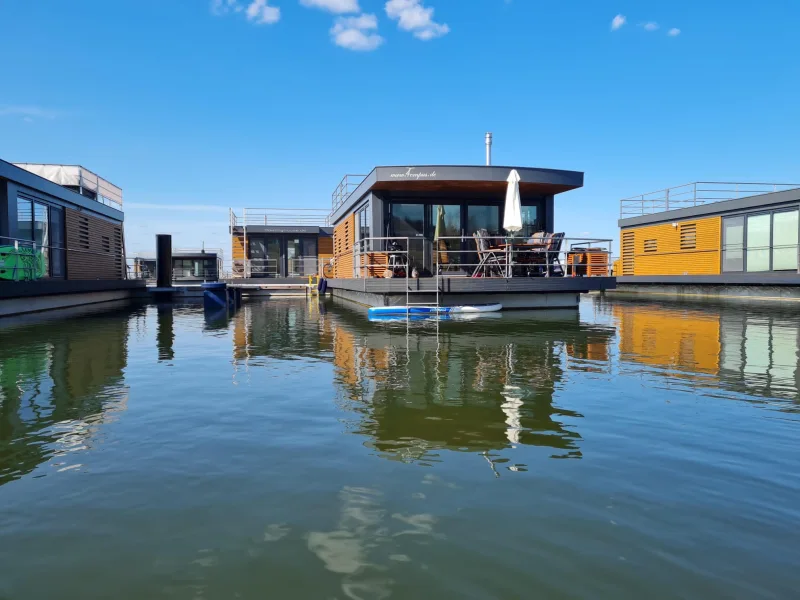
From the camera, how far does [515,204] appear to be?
1559 cm

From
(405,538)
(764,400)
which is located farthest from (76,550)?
(764,400)

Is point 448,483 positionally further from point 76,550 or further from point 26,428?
point 26,428

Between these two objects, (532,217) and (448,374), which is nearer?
(448,374)

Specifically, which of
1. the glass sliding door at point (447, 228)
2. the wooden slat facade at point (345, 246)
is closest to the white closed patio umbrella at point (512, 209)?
the glass sliding door at point (447, 228)

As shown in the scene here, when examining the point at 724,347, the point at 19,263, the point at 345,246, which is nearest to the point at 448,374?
the point at 724,347

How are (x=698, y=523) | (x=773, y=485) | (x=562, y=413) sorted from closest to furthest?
(x=698, y=523)
(x=773, y=485)
(x=562, y=413)

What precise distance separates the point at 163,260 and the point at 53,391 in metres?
24.1

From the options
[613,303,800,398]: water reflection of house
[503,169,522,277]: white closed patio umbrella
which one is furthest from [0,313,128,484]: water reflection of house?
[503,169,522,277]: white closed patio umbrella

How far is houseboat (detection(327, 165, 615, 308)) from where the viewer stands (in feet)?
50.6

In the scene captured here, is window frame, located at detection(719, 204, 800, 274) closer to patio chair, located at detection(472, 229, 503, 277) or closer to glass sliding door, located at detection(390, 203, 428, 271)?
patio chair, located at detection(472, 229, 503, 277)

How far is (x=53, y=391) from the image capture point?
6738 mm

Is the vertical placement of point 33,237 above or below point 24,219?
below

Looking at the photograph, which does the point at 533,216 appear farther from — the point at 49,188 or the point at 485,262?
the point at 49,188

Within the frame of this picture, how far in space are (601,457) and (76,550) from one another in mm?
3646
